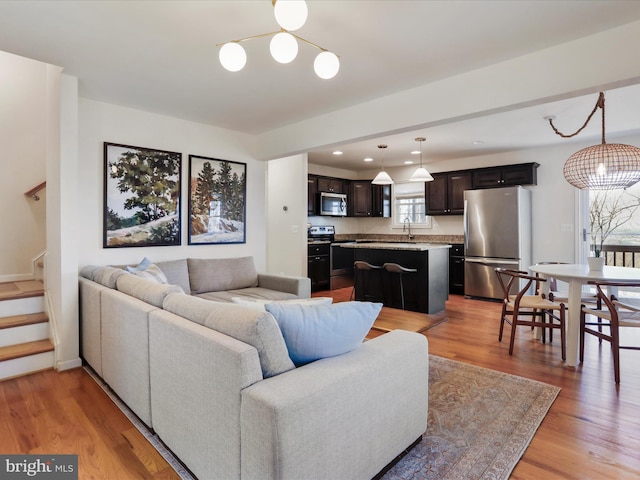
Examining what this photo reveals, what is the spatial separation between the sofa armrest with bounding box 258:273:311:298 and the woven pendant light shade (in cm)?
274

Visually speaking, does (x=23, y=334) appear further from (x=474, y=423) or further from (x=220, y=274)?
(x=474, y=423)

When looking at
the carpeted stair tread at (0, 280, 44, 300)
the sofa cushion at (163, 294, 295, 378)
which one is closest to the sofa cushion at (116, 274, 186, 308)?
the sofa cushion at (163, 294, 295, 378)

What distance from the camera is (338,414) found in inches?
51.8

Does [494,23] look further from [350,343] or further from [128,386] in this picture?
[128,386]

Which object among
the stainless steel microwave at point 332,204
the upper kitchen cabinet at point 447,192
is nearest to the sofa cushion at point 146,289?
the stainless steel microwave at point 332,204

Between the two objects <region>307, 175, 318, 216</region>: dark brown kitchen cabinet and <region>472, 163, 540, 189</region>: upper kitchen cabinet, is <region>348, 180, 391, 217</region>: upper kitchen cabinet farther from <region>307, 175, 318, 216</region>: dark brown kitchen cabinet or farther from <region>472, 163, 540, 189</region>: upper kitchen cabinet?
<region>472, 163, 540, 189</region>: upper kitchen cabinet

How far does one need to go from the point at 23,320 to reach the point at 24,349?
1.09ft

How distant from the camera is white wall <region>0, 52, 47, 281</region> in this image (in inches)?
160

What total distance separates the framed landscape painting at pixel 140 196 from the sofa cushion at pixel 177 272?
12.2 inches

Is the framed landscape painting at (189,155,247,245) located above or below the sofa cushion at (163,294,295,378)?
→ above

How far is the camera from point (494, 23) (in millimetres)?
2059

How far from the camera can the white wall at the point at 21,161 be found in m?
4.07

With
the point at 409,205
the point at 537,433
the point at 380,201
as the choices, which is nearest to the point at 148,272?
the point at 537,433

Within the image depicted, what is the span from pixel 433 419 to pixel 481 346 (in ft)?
5.23
